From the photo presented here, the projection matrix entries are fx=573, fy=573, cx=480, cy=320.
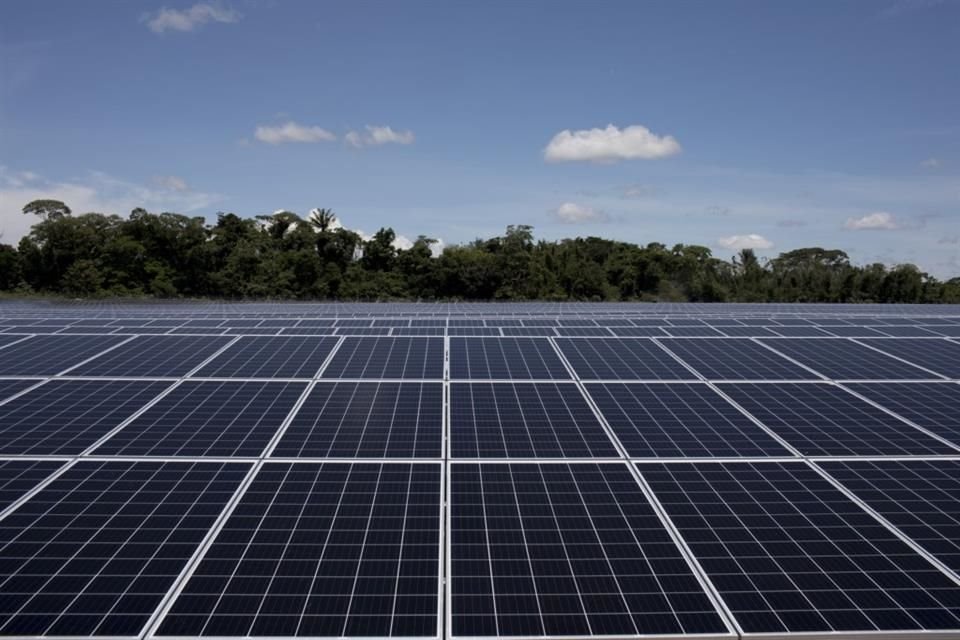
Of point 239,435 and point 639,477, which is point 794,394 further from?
point 239,435

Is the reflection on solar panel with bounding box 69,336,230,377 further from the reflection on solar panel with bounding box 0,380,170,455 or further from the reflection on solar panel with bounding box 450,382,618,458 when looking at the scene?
the reflection on solar panel with bounding box 450,382,618,458

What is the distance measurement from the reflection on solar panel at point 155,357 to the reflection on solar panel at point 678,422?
435 inches

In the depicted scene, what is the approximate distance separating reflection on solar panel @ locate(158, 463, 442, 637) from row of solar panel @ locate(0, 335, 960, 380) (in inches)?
190

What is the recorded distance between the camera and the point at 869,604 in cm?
797

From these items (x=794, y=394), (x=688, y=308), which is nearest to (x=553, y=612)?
(x=794, y=394)

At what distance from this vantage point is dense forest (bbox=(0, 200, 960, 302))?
58.2 meters

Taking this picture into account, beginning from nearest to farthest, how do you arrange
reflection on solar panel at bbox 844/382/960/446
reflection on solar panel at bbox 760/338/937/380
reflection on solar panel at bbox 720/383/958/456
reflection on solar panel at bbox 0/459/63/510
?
reflection on solar panel at bbox 0/459/63/510, reflection on solar panel at bbox 720/383/958/456, reflection on solar panel at bbox 844/382/960/446, reflection on solar panel at bbox 760/338/937/380

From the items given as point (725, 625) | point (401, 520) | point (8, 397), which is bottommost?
point (725, 625)

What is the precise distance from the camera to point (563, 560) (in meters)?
8.61

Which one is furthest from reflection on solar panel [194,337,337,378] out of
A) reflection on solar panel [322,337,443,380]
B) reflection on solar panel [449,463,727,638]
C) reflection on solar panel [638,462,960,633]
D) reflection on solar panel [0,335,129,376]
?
reflection on solar panel [638,462,960,633]

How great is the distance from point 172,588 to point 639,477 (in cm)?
775

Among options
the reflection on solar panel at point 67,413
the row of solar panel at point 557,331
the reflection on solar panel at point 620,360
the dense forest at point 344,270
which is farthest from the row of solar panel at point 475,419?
the dense forest at point 344,270

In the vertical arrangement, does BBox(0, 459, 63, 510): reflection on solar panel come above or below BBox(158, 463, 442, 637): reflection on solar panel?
above

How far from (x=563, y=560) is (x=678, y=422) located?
5320 millimetres
